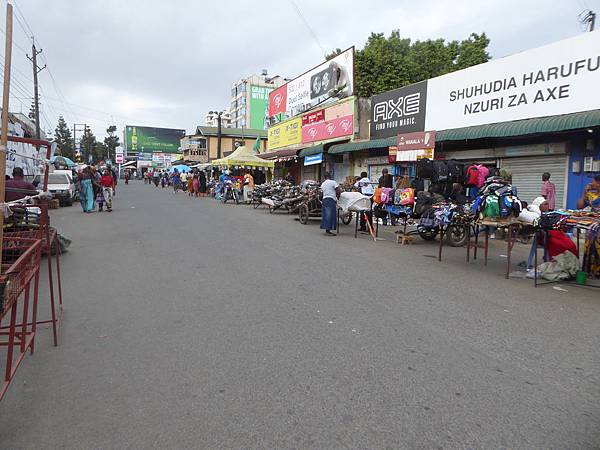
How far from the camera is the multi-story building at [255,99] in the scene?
261 ft

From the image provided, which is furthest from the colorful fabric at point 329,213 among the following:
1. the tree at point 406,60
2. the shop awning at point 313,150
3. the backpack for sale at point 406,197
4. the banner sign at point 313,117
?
the tree at point 406,60

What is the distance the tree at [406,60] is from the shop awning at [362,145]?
10717 mm

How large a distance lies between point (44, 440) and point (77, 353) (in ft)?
4.50

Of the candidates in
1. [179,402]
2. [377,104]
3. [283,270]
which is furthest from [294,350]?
[377,104]

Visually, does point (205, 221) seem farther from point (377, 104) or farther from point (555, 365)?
point (555, 365)

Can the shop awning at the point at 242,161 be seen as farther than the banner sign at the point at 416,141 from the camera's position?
Yes

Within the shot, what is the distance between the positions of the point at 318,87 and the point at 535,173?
14755 mm

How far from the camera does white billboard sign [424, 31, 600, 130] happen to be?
1060 cm

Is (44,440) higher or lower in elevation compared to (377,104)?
lower

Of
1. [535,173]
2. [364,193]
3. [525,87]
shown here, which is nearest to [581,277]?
[535,173]

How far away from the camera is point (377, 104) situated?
19156 millimetres

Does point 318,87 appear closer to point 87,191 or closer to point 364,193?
point 364,193

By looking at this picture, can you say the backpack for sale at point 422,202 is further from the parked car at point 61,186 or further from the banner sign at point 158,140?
the banner sign at point 158,140

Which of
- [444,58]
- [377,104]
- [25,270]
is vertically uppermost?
[444,58]
